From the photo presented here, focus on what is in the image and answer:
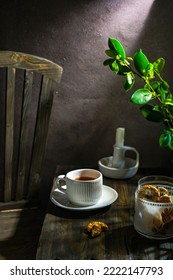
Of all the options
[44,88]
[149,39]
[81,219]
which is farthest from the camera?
[149,39]

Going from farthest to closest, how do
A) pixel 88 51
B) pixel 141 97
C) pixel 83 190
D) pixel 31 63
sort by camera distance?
pixel 88 51
pixel 31 63
pixel 83 190
pixel 141 97

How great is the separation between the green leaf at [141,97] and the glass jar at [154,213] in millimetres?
241

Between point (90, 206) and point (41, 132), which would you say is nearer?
point (90, 206)

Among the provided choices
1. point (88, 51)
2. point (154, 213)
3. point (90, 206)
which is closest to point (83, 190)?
point (90, 206)

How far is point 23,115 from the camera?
149cm

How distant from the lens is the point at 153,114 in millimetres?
970

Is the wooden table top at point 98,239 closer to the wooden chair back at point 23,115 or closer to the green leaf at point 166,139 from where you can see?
the green leaf at point 166,139

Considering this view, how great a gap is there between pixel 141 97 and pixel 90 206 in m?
0.38

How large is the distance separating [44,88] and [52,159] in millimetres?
398

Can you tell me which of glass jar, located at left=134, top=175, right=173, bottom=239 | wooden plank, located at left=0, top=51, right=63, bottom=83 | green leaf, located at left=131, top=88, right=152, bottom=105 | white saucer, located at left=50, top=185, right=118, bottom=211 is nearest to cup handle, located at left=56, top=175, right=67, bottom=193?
white saucer, located at left=50, top=185, right=118, bottom=211

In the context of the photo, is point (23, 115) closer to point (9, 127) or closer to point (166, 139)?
point (9, 127)

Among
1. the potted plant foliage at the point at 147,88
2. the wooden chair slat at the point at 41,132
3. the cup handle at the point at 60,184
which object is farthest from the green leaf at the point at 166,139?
the wooden chair slat at the point at 41,132

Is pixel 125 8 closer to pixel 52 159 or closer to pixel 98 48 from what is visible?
pixel 98 48
